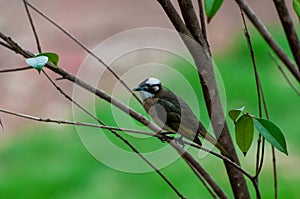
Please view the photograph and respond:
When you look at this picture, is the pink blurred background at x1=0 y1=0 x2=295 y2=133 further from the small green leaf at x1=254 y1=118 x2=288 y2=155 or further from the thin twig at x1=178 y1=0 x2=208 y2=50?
the small green leaf at x1=254 y1=118 x2=288 y2=155

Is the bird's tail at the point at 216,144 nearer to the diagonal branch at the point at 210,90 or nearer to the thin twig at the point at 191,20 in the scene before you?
the diagonal branch at the point at 210,90

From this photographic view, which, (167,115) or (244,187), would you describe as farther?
(167,115)

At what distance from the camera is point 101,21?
3.99m

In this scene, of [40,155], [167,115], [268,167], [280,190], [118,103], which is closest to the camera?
[118,103]

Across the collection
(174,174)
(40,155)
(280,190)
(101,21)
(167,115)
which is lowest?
(280,190)

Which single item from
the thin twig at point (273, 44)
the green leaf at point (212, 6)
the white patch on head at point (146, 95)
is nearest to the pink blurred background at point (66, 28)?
the white patch on head at point (146, 95)

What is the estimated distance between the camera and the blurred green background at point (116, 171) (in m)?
2.30

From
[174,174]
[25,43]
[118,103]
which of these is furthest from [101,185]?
[118,103]

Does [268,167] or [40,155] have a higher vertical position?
[40,155]

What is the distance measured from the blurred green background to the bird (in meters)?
1.06

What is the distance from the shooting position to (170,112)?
0.92 m

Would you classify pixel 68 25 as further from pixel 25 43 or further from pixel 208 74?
pixel 208 74

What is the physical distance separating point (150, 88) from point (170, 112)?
103mm

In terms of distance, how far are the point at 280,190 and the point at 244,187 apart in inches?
59.7
